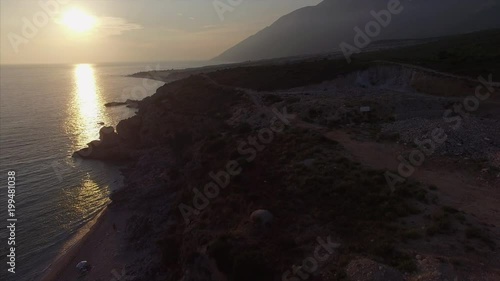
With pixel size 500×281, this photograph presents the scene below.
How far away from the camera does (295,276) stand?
687 inches

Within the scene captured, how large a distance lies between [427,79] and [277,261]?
131ft

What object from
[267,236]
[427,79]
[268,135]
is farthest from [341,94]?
[267,236]

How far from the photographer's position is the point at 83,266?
Result: 30.1 metres

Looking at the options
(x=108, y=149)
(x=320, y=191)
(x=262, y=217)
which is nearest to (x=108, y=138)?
(x=108, y=149)

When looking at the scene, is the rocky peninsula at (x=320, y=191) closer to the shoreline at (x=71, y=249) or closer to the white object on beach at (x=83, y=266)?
the shoreline at (x=71, y=249)

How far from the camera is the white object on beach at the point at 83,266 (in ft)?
97.8

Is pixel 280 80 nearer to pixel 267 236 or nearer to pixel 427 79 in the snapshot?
pixel 427 79

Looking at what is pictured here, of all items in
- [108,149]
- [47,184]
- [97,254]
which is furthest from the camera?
[108,149]

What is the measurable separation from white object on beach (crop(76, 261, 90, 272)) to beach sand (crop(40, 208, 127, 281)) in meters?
0.31

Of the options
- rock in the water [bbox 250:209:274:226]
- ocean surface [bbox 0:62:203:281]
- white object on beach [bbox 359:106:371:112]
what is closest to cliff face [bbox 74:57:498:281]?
rock in the water [bbox 250:209:274:226]

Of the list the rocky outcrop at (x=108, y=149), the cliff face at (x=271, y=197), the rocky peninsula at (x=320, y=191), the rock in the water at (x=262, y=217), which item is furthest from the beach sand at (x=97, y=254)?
the rocky outcrop at (x=108, y=149)

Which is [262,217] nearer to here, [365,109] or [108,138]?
[365,109]

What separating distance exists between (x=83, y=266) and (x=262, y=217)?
700 inches

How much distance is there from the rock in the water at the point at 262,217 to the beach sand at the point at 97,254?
13.2m
